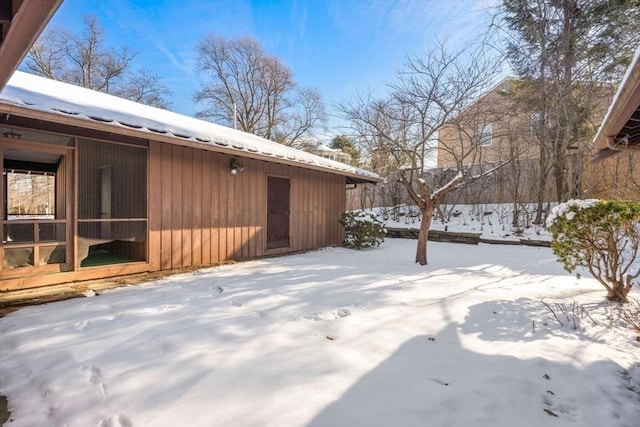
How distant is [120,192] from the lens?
5203mm

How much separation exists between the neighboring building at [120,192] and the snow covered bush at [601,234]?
4.52m

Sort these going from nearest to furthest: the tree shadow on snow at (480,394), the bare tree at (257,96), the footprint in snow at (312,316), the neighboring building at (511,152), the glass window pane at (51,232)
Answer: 1. the tree shadow on snow at (480,394)
2. the footprint in snow at (312,316)
3. the glass window pane at (51,232)
4. the neighboring building at (511,152)
5. the bare tree at (257,96)

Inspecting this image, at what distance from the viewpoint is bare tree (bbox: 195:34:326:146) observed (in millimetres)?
20000

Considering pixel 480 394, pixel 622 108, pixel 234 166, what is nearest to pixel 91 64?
pixel 234 166

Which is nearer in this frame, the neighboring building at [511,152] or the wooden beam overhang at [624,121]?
the wooden beam overhang at [624,121]

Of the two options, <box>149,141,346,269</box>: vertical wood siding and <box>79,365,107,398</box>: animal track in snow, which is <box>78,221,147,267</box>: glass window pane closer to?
<box>149,141,346,269</box>: vertical wood siding

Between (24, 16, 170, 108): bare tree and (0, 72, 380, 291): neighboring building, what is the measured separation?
1202 cm

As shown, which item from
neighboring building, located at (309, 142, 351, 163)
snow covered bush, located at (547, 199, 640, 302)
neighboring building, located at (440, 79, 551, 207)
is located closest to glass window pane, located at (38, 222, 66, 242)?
snow covered bush, located at (547, 199, 640, 302)

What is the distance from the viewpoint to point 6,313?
9.87 ft

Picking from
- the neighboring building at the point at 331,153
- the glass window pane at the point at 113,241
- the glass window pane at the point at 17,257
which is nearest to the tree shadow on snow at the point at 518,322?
the glass window pane at the point at 113,241

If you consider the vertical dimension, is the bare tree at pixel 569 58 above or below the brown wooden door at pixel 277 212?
above

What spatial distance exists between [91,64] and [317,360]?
20194 mm

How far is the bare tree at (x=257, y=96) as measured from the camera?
20.0 m

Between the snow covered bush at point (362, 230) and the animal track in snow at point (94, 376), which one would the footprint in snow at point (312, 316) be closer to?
the animal track in snow at point (94, 376)
